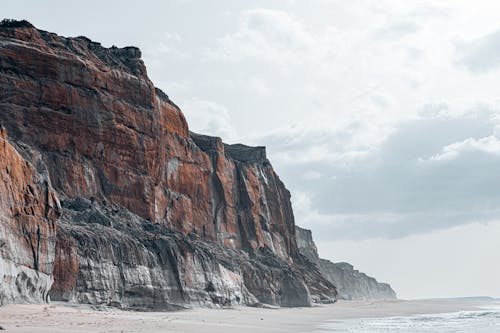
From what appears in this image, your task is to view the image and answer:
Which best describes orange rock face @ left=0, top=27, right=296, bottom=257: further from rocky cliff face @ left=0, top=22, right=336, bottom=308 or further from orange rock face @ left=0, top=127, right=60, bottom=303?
orange rock face @ left=0, top=127, right=60, bottom=303

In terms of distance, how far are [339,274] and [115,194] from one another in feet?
379

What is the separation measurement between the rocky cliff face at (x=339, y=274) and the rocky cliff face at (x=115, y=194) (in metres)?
54.4

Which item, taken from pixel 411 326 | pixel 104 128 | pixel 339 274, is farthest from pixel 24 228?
pixel 339 274

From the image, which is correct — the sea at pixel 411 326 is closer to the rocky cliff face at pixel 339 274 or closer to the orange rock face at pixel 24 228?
the orange rock face at pixel 24 228

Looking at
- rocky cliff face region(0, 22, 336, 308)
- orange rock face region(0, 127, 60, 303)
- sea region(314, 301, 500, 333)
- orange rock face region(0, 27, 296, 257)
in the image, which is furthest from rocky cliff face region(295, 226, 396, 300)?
orange rock face region(0, 127, 60, 303)

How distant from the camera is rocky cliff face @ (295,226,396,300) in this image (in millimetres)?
145100

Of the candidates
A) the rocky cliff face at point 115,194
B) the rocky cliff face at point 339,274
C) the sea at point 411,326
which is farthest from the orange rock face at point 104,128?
the rocky cliff face at point 339,274

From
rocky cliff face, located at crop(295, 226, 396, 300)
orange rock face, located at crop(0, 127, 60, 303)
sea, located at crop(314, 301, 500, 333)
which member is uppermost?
rocky cliff face, located at crop(295, 226, 396, 300)

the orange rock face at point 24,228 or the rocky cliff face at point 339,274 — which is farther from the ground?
the rocky cliff face at point 339,274

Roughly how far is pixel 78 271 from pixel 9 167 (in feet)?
35.9

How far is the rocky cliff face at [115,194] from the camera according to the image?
31141mm

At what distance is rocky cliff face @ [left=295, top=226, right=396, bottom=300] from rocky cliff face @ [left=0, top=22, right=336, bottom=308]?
5441 centimetres

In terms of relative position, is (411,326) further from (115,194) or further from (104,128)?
(104,128)

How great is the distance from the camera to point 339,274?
539 ft
